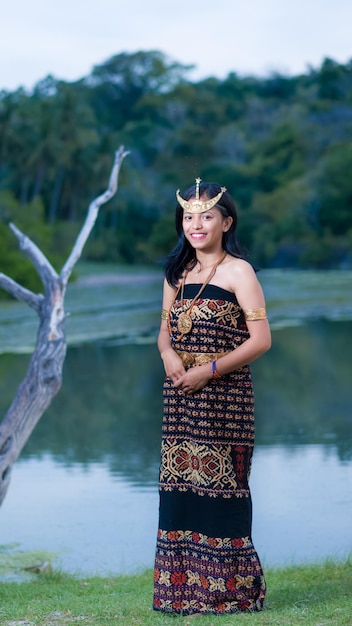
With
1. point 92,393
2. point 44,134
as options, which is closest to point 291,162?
point 44,134

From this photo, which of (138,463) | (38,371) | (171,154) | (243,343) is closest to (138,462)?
(138,463)

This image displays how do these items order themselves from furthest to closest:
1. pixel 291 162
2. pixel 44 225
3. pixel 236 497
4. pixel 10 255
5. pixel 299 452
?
pixel 291 162 < pixel 44 225 < pixel 10 255 < pixel 299 452 < pixel 236 497

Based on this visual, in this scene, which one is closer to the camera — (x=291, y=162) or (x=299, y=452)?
(x=299, y=452)

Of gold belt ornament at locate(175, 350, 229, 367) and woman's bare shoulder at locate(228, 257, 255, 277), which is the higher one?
woman's bare shoulder at locate(228, 257, 255, 277)

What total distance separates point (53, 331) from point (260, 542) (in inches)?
55.1

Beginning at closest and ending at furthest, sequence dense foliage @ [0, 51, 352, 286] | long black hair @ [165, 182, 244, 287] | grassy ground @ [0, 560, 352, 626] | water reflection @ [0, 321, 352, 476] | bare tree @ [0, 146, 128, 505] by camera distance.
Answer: grassy ground @ [0, 560, 352, 626]
long black hair @ [165, 182, 244, 287]
bare tree @ [0, 146, 128, 505]
water reflection @ [0, 321, 352, 476]
dense foliage @ [0, 51, 352, 286]

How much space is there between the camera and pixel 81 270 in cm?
2220

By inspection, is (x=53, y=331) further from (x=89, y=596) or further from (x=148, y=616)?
(x=148, y=616)

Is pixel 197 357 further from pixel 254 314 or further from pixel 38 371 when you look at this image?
pixel 38 371

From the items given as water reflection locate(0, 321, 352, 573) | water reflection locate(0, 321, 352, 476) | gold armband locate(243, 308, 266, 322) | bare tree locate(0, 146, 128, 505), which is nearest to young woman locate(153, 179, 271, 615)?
gold armband locate(243, 308, 266, 322)

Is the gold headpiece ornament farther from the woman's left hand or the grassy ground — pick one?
the grassy ground

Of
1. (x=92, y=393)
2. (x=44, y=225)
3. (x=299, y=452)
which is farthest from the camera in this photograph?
(x=44, y=225)

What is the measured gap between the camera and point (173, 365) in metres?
2.87

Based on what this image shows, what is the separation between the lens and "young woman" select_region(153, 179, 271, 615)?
2.84 m
